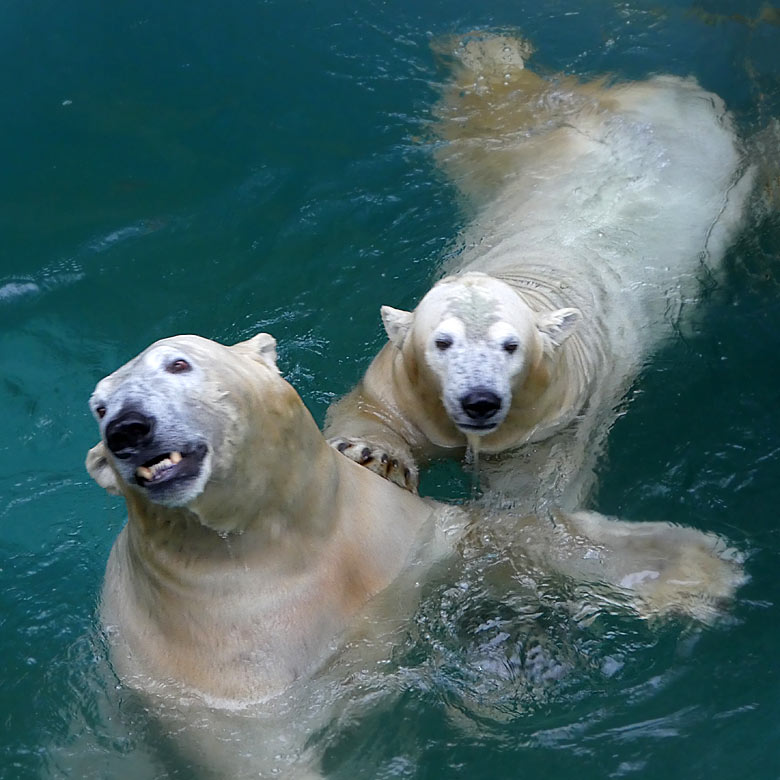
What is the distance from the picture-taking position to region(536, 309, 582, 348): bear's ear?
14.3 feet

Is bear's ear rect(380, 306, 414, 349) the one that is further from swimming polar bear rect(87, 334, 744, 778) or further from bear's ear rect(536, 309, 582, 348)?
swimming polar bear rect(87, 334, 744, 778)

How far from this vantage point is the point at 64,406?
219 inches

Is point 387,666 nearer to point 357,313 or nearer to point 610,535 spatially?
point 610,535

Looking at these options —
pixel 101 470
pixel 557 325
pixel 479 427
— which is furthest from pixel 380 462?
pixel 101 470

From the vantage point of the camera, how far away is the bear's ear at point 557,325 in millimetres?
4367

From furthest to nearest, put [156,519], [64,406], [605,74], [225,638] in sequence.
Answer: [605,74] < [64,406] < [225,638] < [156,519]

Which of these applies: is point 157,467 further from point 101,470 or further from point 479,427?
point 479,427

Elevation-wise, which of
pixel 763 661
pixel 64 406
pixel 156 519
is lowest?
pixel 64 406

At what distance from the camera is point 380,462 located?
13.9 ft

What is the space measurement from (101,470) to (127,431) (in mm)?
507

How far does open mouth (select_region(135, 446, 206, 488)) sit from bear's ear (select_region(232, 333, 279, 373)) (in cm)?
59

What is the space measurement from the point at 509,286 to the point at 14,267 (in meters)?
3.19

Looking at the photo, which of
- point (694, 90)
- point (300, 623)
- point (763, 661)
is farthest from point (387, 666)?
point (694, 90)

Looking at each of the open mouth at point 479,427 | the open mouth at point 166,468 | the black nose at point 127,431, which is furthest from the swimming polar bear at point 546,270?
the black nose at point 127,431
